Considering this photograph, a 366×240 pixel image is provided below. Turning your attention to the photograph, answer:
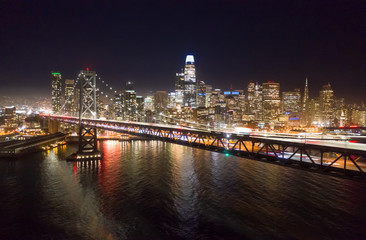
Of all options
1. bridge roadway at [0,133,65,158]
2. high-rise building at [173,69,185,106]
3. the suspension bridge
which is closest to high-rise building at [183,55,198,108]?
high-rise building at [173,69,185,106]

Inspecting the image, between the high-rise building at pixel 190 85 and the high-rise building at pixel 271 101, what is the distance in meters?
41.3

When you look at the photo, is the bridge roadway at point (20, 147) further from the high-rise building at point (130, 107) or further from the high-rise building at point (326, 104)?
the high-rise building at point (326, 104)

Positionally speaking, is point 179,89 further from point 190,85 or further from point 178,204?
point 178,204

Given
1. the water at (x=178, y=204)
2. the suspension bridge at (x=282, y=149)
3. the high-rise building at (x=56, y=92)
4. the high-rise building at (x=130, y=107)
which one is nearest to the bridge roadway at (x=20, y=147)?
the water at (x=178, y=204)

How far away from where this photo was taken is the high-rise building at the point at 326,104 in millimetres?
111787

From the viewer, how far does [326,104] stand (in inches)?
4628

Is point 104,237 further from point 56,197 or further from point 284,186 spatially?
point 284,186

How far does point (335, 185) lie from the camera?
73.8 feet

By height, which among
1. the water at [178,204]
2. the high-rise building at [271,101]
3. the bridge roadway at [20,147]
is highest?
the high-rise building at [271,101]

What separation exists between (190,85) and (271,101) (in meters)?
50.5

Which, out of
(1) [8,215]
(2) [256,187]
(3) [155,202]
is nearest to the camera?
(1) [8,215]

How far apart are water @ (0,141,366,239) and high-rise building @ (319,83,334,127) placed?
10072 cm

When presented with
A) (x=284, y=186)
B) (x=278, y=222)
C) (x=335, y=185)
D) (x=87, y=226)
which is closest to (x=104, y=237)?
(x=87, y=226)

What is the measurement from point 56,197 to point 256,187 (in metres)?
17.7
